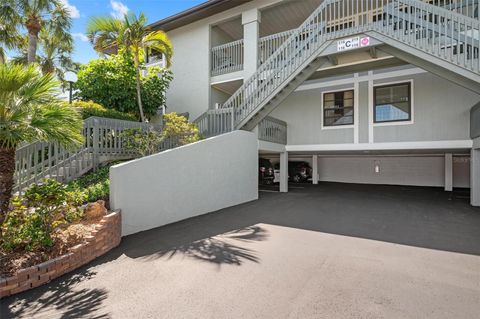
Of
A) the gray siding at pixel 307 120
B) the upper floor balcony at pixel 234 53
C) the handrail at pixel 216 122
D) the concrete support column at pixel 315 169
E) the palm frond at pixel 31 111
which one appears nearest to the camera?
the palm frond at pixel 31 111

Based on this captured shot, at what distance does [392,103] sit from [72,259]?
1169 cm

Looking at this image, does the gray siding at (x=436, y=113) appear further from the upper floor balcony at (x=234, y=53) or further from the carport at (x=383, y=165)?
the upper floor balcony at (x=234, y=53)

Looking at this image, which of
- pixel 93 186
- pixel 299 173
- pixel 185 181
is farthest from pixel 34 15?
pixel 299 173

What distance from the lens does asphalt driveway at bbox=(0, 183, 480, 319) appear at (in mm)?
3025

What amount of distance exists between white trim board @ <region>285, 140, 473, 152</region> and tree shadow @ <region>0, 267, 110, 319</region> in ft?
32.9

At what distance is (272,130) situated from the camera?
36.7 ft

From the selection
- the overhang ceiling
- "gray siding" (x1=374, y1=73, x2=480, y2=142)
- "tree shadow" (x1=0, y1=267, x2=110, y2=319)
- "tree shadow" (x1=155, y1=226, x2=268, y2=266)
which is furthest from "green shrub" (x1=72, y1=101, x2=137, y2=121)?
"gray siding" (x1=374, y1=73, x2=480, y2=142)

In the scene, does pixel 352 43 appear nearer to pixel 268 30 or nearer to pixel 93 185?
pixel 268 30

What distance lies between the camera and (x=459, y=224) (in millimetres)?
6492

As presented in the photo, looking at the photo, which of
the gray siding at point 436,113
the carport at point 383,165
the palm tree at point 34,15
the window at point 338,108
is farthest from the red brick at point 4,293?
the gray siding at point 436,113

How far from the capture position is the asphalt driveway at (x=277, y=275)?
303 centimetres

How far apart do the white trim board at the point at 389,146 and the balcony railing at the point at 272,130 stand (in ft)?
2.31

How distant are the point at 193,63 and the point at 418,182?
1440 centimetres

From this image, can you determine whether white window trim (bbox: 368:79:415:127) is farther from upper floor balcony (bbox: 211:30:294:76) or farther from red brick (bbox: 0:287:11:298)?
red brick (bbox: 0:287:11:298)
